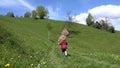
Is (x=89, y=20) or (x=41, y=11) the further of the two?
(x=89, y=20)

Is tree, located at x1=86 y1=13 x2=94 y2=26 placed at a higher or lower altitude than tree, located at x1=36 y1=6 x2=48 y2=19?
lower

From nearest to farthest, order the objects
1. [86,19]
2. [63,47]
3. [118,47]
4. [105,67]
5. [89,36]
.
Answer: [105,67], [63,47], [118,47], [89,36], [86,19]

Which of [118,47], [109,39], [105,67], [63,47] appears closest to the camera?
[105,67]

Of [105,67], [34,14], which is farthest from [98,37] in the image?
[105,67]

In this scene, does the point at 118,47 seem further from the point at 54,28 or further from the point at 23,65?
the point at 23,65

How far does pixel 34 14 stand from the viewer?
12481cm

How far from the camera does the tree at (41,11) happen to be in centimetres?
12464

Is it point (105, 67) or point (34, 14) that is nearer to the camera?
point (105, 67)

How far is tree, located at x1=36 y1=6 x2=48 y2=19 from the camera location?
12464cm

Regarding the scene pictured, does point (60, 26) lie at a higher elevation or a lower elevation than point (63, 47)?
lower

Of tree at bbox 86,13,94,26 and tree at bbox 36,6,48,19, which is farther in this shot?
tree at bbox 86,13,94,26

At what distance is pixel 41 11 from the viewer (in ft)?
410

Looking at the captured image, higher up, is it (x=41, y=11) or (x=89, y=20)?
(x=41, y=11)

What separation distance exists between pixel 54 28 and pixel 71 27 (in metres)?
5.86
